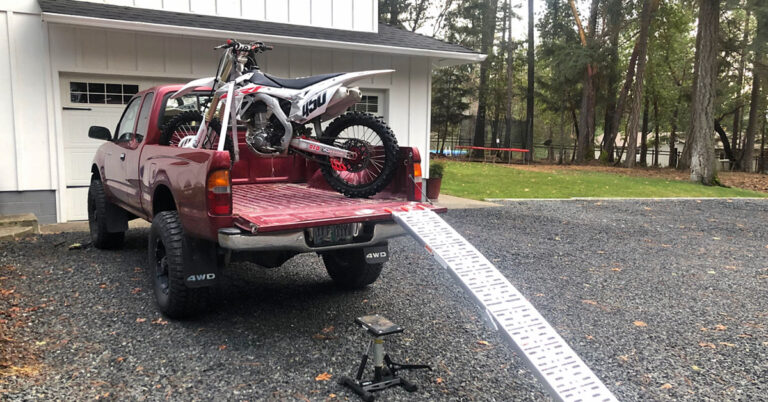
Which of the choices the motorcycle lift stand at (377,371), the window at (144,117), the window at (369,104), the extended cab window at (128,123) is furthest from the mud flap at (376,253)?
the window at (369,104)

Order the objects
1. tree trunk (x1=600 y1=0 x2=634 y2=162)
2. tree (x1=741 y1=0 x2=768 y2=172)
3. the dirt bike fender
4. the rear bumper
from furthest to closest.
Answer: tree trunk (x1=600 y1=0 x2=634 y2=162) → tree (x1=741 y1=0 x2=768 y2=172) → the dirt bike fender → the rear bumper

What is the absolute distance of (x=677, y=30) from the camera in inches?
1102

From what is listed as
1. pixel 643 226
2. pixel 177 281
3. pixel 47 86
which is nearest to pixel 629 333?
pixel 177 281

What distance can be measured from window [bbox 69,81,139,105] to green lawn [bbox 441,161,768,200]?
23.6 ft

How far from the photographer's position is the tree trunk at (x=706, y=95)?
53.5 feet

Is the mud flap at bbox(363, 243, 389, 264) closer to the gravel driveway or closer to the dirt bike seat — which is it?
the gravel driveway

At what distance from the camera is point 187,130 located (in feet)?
18.0

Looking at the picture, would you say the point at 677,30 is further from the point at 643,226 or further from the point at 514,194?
the point at 643,226

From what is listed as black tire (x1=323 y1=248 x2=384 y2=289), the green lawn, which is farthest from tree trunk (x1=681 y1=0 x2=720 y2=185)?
black tire (x1=323 y1=248 x2=384 y2=289)

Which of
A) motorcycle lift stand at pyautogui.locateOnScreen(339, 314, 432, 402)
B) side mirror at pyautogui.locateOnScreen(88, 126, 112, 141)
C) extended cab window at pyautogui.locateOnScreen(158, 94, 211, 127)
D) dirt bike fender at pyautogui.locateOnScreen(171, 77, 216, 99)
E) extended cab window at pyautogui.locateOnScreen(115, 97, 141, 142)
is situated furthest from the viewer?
side mirror at pyautogui.locateOnScreen(88, 126, 112, 141)

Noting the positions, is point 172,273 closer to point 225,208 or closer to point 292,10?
point 225,208

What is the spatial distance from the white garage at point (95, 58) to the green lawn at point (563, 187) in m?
4.71

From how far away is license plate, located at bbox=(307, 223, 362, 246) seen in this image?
3.72 metres

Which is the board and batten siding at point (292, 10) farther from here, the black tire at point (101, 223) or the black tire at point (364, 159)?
the black tire at point (364, 159)
